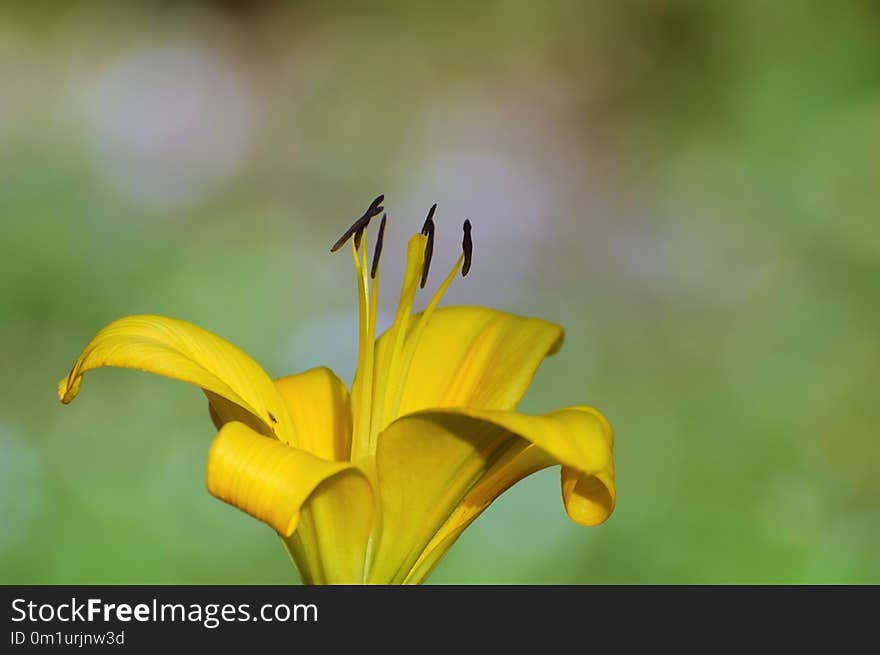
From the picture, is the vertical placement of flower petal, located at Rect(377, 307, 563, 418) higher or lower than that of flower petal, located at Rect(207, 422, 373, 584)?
higher

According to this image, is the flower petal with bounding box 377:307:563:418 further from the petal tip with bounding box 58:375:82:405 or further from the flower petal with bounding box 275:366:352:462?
the petal tip with bounding box 58:375:82:405

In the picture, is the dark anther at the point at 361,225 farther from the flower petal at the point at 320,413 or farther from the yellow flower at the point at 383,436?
the flower petal at the point at 320,413

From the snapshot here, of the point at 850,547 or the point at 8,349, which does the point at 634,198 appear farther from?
the point at 8,349

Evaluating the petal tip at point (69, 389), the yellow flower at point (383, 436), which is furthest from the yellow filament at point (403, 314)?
the petal tip at point (69, 389)

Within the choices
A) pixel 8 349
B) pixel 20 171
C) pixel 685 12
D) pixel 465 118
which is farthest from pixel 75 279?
pixel 685 12

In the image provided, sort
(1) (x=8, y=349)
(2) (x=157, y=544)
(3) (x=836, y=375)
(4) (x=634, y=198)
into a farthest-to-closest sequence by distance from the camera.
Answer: (4) (x=634, y=198) → (3) (x=836, y=375) → (1) (x=8, y=349) → (2) (x=157, y=544)

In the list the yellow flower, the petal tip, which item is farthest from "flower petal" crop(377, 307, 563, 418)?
the petal tip

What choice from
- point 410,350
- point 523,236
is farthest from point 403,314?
point 523,236
